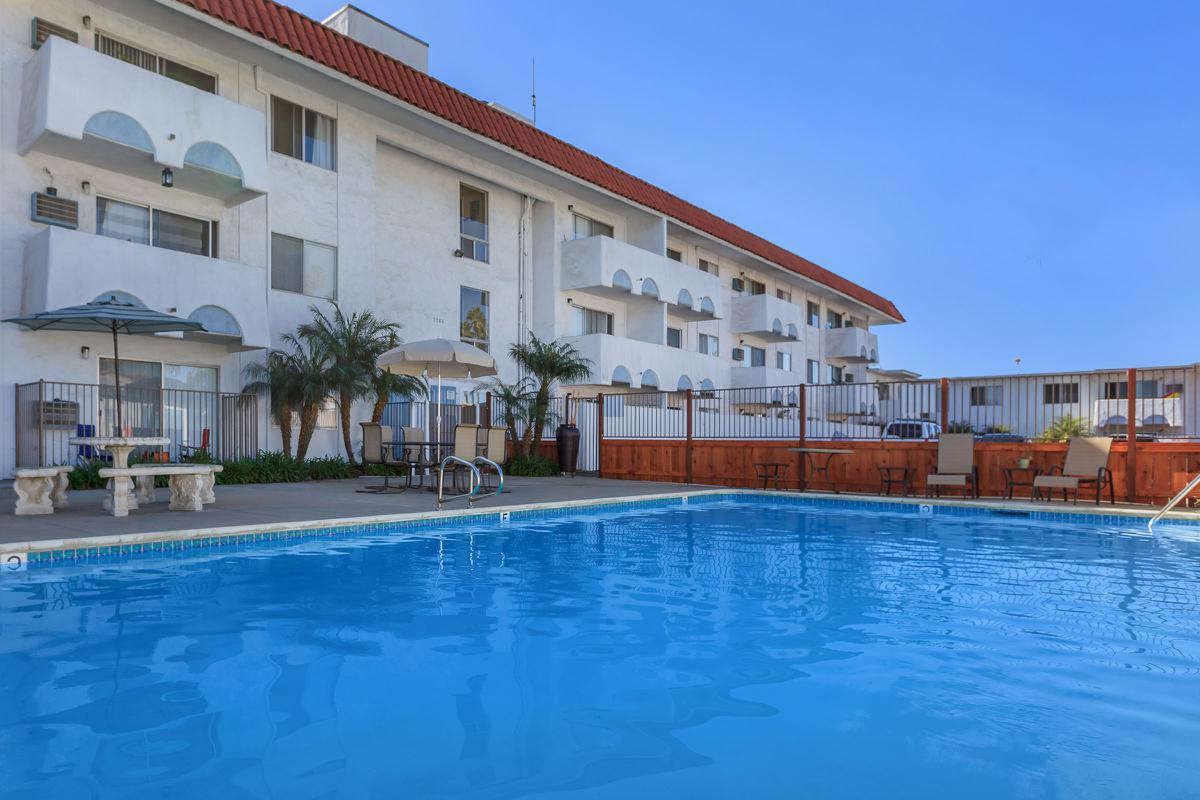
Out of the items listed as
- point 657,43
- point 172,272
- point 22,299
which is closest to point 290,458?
point 172,272

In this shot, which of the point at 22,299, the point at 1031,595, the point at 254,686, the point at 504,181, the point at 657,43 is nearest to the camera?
the point at 254,686

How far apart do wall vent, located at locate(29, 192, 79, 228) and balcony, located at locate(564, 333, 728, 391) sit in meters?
12.4

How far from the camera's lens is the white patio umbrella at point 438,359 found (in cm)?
1209

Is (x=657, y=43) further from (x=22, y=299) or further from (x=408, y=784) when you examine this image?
(x=408, y=784)

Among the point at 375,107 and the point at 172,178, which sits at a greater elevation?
the point at 375,107

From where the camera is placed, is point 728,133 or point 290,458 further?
point 728,133

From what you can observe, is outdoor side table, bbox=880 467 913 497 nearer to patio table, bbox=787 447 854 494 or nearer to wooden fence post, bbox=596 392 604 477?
patio table, bbox=787 447 854 494

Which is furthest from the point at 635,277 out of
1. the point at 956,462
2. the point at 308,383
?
the point at 956,462

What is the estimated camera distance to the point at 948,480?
42.9ft

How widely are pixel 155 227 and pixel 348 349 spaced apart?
4.03 meters

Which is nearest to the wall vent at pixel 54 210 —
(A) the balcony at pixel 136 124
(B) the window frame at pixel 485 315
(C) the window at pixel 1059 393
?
(A) the balcony at pixel 136 124

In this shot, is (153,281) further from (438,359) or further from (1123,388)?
(1123,388)

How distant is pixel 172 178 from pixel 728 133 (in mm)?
30680

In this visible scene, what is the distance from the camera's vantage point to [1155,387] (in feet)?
45.2
